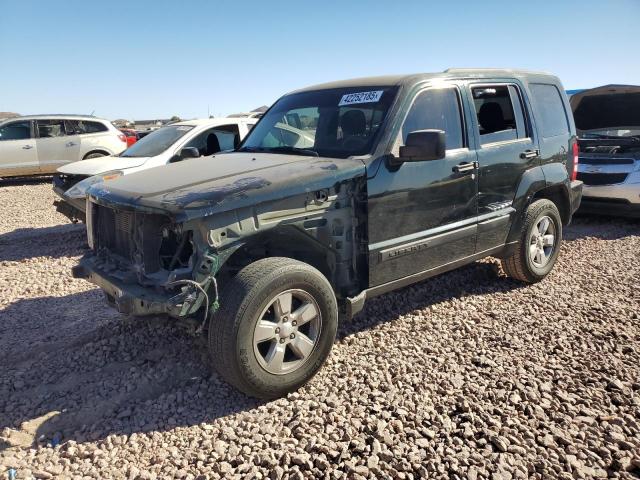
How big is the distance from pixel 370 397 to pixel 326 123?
88.4 inches

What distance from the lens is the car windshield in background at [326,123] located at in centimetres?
396

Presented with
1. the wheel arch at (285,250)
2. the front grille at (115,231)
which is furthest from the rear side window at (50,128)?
the wheel arch at (285,250)

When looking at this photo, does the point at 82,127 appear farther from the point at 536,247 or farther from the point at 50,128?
the point at 536,247

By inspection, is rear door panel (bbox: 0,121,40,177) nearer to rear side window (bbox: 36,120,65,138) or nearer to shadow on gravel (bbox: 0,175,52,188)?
rear side window (bbox: 36,120,65,138)

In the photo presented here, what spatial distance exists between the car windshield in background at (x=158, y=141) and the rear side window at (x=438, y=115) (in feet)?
15.5

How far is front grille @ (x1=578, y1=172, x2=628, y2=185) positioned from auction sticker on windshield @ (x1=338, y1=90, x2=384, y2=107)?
546cm

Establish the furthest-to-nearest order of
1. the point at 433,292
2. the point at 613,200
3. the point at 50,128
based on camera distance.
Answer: the point at 50,128, the point at 613,200, the point at 433,292

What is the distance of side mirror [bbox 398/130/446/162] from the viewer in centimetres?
356

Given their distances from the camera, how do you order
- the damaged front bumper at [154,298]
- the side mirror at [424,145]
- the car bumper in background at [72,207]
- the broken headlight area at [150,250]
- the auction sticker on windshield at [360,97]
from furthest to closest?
the car bumper in background at [72,207] < the auction sticker on windshield at [360,97] < the side mirror at [424,145] < the broken headlight area at [150,250] < the damaged front bumper at [154,298]

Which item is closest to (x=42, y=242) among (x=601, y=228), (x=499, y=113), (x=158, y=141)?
(x=158, y=141)

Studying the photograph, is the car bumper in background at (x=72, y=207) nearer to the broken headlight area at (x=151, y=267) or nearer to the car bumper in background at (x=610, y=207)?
the broken headlight area at (x=151, y=267)

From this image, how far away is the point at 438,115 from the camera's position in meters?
4.23

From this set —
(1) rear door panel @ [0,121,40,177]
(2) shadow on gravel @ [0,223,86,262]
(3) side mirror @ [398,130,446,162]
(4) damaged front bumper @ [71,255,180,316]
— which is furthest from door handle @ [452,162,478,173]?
(1) rear door panel @ [0,121,40,177]

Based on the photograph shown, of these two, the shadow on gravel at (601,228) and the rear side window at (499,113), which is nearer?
the rear side window at (499,113)
